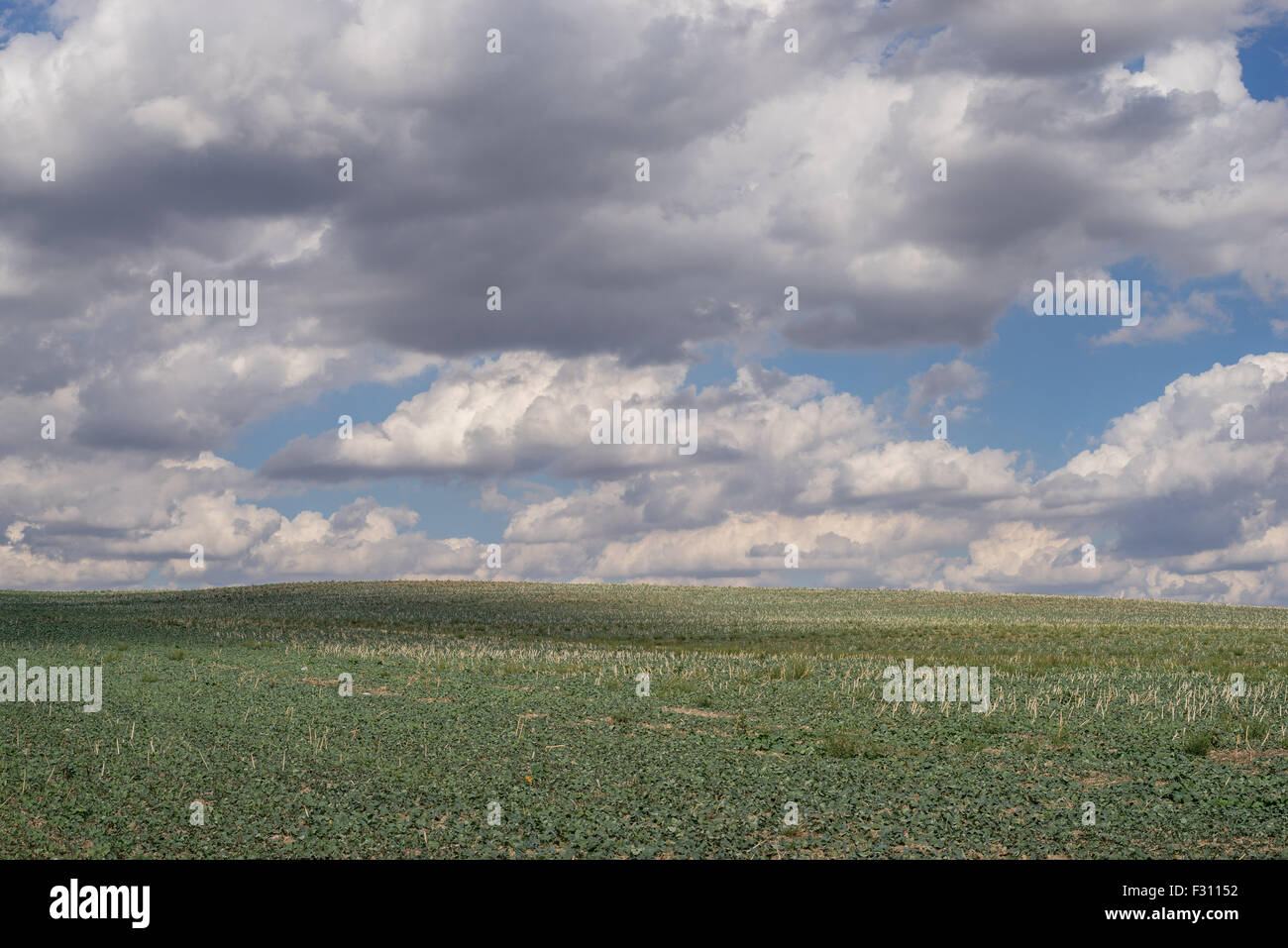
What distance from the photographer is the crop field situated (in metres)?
14.4

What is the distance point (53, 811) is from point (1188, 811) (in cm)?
1735

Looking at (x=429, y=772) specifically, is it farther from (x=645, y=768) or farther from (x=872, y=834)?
(x=872, y=834)

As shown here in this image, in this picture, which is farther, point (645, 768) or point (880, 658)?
point (880, 658)

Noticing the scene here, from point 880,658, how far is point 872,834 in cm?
2534

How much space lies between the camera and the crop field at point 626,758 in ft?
47.3

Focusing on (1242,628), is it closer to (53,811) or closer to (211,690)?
(211,690)

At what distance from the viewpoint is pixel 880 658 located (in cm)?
3922

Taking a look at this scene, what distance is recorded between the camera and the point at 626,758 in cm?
1908

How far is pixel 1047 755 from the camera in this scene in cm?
1959
